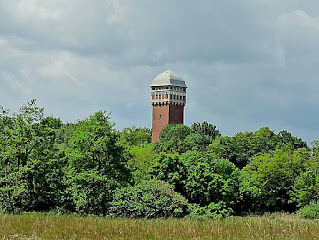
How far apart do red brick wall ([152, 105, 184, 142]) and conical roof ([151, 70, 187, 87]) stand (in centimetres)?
599

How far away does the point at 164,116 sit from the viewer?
118688mm

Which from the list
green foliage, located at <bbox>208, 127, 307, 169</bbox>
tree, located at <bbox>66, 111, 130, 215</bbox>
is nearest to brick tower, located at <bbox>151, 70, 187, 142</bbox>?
green foliage, located at <bbox>208, 127, 307, 169</bbox>

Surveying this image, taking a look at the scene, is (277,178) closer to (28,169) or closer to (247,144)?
(247,144)

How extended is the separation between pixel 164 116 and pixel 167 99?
4.47 metres

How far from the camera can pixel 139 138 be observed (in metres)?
104

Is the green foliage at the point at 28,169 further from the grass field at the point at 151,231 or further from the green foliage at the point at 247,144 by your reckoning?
the green foliage at the point at 247,144

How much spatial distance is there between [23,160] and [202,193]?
51.4ft

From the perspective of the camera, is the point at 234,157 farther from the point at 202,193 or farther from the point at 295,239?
the point at 295,239

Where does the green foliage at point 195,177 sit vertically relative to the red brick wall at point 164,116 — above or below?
below

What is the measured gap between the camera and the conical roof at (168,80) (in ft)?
404

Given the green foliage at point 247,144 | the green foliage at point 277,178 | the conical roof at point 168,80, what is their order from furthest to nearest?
the conical roof at point 168,80 < the green foliage at point 247,144 < the green foliage at point 277,178

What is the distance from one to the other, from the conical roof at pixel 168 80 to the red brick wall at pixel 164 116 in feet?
19.7

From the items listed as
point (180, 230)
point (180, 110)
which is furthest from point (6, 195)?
point (180, 110)

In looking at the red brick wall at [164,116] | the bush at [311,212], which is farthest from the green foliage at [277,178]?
the red brick wall at [164,116]
